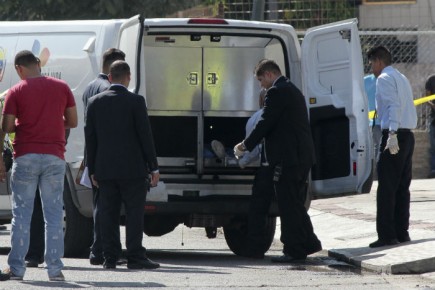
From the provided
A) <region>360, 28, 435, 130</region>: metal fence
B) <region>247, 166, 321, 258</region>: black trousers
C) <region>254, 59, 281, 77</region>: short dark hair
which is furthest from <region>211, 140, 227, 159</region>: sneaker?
<region>360, 28, 435, 130</region>: metal fence

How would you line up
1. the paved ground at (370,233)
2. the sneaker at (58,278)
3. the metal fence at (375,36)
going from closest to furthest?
the sneaker at (58,278)
the paved ground at (370,233)
the metal fence at (375,36)

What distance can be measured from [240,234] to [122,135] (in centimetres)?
239

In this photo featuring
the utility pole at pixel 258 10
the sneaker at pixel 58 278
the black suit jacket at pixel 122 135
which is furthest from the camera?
the utility pole at pixel 258 10

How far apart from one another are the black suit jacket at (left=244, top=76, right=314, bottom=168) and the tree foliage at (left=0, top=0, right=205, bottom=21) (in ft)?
33.7

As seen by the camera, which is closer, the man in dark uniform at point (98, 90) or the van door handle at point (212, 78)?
the man in dark uniform at point (98, 90)

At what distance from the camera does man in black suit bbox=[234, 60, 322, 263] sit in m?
11.4

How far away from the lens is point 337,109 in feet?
39.3

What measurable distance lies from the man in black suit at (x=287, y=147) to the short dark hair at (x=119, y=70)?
4.41 feet

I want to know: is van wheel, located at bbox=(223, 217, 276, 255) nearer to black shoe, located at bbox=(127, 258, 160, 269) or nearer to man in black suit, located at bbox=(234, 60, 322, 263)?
man in black suit, located at bbox=(234, 60, 322, 263)

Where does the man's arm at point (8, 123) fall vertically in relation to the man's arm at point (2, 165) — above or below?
above

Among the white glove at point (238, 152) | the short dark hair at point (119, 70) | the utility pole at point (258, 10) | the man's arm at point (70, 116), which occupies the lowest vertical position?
the white glove at point (238, 152)

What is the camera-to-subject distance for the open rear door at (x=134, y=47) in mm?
11086

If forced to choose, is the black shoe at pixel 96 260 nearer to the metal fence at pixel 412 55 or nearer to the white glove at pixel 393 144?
the white glove at pixel 393 144

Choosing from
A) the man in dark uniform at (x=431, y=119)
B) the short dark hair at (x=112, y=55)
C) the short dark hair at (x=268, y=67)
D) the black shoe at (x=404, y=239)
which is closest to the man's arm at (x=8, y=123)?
the short dark hair at (x=112, y=55)
